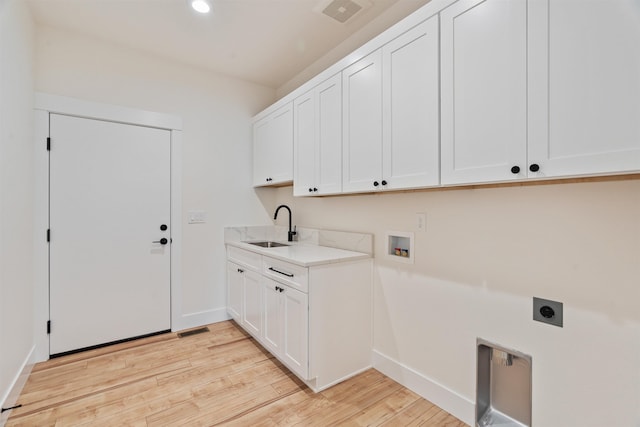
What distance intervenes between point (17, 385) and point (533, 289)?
318 cm

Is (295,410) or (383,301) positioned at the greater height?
(383,301)

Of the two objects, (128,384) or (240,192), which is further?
(240,192)

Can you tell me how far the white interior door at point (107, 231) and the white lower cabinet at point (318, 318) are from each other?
1.24 m

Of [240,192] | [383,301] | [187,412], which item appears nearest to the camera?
[187,412]

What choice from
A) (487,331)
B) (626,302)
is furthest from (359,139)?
(626,302)

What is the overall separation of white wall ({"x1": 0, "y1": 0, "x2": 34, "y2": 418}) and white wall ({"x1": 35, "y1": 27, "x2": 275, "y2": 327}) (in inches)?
11.2

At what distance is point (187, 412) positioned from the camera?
1.76 metres

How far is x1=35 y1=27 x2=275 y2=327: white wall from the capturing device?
8.16 ft

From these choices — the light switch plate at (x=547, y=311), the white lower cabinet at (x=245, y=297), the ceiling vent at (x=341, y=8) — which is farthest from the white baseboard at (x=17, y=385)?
the ceiling vent at (x=341, y=8)

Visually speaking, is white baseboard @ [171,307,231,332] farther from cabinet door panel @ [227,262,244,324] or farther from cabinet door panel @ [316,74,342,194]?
cabinet door panel @ [316,74,342,194]

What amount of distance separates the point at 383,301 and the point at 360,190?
2.82 ft

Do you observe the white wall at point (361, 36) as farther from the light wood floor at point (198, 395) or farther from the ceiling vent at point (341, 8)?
the light wood floor at point (198, 395)

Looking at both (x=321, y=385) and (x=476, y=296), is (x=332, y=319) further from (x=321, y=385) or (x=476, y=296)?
(x=476, y=296)

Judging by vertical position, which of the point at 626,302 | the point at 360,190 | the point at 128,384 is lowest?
the point at 128,384
